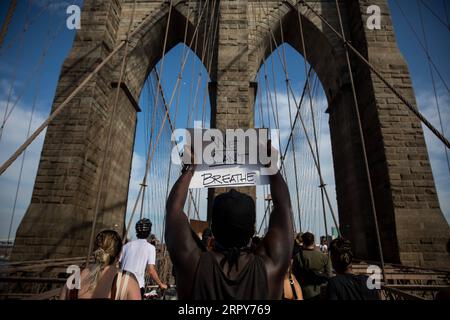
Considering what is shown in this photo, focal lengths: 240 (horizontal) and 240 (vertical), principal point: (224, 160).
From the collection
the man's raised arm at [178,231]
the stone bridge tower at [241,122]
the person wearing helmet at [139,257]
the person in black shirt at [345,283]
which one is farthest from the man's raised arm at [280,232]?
the stone bridge tower at [241,122]

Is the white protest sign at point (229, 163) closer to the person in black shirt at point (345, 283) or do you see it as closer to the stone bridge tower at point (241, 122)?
the person in black shirt at point (345, 283)

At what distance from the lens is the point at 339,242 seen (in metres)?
1.47

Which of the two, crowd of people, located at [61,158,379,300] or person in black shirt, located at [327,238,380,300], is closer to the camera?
crowd of people, located at [61,158,379,300]

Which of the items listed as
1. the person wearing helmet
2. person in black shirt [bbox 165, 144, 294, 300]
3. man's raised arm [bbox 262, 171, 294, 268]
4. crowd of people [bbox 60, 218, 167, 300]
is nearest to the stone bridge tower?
the person wearing helmet

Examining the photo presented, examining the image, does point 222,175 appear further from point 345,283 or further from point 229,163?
point 345,283

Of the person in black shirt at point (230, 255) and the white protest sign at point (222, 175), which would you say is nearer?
the person in black shirt at point (230, 255)

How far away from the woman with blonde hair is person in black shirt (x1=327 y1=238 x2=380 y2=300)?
1041 mm

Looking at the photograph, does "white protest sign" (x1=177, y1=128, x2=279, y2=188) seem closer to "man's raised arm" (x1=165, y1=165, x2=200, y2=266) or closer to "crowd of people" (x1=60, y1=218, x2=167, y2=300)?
"man's raised arm" (x1=165, y1=165, x2=200, y2=266)

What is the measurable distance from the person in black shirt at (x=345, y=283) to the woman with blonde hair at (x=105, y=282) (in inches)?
41.0

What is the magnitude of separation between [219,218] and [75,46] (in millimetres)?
7597

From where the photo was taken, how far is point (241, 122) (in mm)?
5691

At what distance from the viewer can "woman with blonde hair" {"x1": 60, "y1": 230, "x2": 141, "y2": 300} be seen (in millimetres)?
1182

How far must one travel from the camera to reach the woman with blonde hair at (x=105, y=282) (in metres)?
1.18
